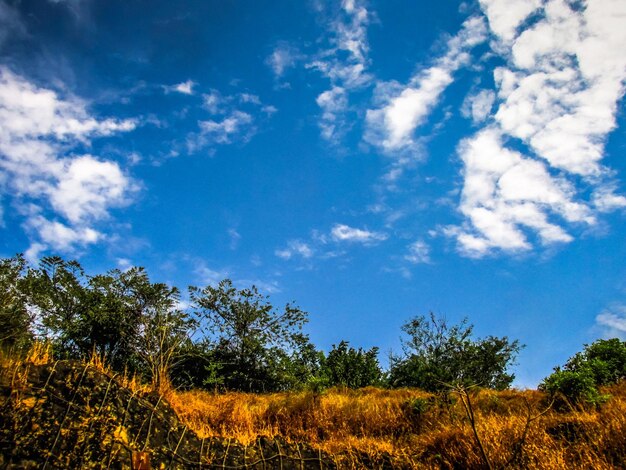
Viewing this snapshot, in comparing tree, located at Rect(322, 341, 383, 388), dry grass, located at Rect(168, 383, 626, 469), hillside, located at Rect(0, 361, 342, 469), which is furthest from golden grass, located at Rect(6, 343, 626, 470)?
tree, located at Rect(322, 341, 383, 388)

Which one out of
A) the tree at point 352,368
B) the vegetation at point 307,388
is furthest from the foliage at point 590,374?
the tree at point 352,368

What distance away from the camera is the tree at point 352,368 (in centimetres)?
2741

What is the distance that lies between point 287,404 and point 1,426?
8.82 metres

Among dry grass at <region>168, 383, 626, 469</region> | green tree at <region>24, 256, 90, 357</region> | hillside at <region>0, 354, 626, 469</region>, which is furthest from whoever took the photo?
green tree at <region>24, 256, 90, 357</region>

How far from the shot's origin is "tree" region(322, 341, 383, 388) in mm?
27406

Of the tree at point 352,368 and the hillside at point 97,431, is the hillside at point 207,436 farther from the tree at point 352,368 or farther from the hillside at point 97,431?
the tree at point 352,368

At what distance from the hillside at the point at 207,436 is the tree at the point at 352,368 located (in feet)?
55.5

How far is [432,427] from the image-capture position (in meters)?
10.8

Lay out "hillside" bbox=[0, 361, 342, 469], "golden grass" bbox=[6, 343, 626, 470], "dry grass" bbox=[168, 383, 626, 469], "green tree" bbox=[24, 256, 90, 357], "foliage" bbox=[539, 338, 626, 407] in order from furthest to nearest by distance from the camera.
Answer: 1. "green tree" bbox=[24, 256, 90, 357]
2. "foliage" bbox=[539, 338, 626, 407]
3. "dry grass" bbox=[168, 383, 626, 469]
4. "golden grass" bbox=[6, 343, 626, 470]
5. "hillside" bbox=[0, 361, 342, 469]

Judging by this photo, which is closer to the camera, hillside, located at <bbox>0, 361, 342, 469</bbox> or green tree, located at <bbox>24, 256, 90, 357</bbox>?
hillside, located at <bbox>0, 361, 342, 469</bbox>

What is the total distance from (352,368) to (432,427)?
17.8 m

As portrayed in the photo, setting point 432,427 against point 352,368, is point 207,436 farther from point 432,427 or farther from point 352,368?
point 352,368

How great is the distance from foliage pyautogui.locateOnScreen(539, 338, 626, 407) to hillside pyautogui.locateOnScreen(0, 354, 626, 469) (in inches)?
18.4

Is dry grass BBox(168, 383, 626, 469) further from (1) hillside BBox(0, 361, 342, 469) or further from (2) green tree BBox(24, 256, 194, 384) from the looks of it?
(2) green tree BBox(24, 256, 194, 384)
